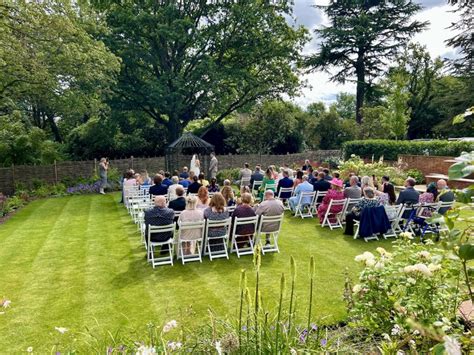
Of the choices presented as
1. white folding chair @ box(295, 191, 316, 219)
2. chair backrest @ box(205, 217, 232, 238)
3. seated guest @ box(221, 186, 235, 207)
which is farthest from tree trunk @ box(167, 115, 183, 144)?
chair backrest @ box(205, 217, 232, 238)

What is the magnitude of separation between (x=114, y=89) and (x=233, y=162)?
853 cm

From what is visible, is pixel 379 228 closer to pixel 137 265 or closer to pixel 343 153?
pixel 137 265

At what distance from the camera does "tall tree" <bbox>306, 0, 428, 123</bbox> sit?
102ft

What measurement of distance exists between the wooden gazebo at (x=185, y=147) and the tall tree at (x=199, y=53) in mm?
2846

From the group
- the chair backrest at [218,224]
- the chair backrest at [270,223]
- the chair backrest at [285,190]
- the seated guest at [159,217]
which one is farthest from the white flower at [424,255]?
the chair backrest at [285,190]

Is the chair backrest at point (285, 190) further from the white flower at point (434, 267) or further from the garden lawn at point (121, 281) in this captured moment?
the white flower at point (434, 267)

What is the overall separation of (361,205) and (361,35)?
88.0 ft

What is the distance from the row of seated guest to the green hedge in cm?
1483

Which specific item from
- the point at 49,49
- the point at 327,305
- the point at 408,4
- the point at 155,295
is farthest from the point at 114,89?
the point at 408,4

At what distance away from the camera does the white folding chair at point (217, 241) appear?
7.27m

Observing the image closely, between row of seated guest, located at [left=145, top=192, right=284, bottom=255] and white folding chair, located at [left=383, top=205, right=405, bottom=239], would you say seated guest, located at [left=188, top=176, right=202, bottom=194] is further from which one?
white folding chair, located at [left=383, top=205, right=405, bottom=239]

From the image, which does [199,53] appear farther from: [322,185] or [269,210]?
[269,210]

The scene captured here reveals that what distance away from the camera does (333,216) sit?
33.2 feet

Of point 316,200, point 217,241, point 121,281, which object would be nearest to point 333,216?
point 316,200
